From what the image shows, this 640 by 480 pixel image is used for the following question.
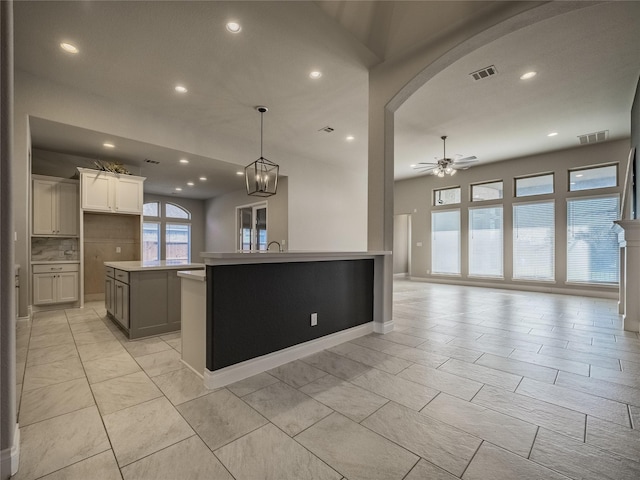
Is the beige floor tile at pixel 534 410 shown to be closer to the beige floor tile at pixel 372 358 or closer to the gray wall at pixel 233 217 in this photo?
the beige floor tile at pixel 372 358

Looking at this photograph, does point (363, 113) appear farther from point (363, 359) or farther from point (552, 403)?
point (552, 403)

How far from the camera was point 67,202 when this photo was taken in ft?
17.6

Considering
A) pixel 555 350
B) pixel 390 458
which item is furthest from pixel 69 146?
pixel 555 350

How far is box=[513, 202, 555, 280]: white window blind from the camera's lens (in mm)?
7309

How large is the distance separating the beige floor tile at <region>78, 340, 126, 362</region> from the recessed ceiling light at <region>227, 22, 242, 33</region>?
3.56 m

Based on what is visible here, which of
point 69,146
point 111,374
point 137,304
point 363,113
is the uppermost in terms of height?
point 363,113

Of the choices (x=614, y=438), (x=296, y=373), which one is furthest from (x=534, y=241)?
(x=296, y=373)

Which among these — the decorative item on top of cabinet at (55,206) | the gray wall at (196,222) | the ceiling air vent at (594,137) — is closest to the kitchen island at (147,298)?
the decorative item on top of cabinet at (55,206)

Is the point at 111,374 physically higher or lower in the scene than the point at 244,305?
lower

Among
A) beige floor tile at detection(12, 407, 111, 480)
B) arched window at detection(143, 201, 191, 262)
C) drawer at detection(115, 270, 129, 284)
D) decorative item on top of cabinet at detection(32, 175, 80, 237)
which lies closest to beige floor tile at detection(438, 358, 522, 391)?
beige floor tile at detection(12, 407, 111, 480)

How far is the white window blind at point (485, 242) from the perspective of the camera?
820 centimetres

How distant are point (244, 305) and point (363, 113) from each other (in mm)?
4040

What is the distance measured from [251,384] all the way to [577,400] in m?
2.39

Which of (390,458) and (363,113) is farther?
(363,113)
